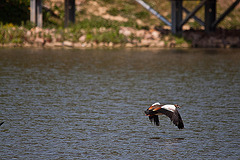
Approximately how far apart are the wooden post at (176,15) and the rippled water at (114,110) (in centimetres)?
1508

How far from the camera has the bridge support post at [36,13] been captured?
1426 inches

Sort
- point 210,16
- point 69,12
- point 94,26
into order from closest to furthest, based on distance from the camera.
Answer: point 210,16, point 94,26, point 69,12

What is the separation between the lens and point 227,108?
38.7 feet

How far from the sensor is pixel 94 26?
3875cm

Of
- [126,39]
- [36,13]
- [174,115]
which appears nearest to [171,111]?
[174,115]

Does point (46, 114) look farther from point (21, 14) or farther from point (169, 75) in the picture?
point (21, 14)

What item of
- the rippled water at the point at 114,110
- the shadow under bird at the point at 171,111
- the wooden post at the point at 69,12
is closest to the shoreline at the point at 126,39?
the wooden post at the point at 69,12

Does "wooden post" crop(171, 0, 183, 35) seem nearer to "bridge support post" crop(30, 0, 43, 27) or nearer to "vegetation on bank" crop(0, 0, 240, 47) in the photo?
"vegetation on bank" crop(0, 0, 240, 47)

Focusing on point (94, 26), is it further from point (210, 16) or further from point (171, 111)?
point (171, 111)

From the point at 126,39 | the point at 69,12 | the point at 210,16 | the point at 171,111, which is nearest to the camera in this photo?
the point at 171,111

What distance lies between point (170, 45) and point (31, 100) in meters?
22.4

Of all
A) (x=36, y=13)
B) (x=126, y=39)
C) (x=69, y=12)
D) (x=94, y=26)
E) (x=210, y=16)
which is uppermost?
(x=69, y=12)

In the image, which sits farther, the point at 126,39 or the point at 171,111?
the point at 126,39

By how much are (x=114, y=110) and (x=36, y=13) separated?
26.3 metres
